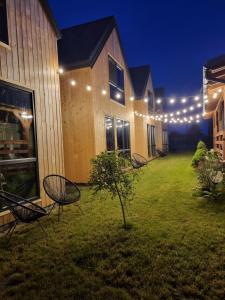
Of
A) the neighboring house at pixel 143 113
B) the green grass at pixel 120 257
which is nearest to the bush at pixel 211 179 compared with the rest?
the green grass at pixel 120 257

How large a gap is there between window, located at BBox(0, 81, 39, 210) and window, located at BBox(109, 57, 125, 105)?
5109 mm

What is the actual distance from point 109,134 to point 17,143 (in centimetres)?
464

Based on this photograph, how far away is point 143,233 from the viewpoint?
3279 mm

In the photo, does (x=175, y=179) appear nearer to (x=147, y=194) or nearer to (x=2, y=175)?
(x=147, y=194)

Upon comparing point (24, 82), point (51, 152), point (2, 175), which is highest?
point (24, 82)

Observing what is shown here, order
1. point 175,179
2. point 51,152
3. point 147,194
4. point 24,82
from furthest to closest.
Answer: point 175,179, point 147,194, point 51,152, point 24,82

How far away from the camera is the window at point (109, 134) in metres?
8.30

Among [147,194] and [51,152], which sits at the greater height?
[51,152]

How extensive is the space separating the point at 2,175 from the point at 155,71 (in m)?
73.7

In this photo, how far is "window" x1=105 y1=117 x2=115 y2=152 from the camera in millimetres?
8297

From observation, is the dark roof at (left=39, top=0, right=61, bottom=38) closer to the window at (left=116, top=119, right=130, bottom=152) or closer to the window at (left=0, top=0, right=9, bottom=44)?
the window at (left=0, top=0, right=9, bottom=44)

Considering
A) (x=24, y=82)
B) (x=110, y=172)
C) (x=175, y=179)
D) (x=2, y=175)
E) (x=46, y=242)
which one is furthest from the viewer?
(x=175, y=179)

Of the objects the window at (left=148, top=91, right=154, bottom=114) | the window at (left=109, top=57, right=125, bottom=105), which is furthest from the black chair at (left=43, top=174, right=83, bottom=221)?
the window at (left=148, top=91, right=154, bottom=114)

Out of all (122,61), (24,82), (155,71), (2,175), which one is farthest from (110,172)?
(155,71)
